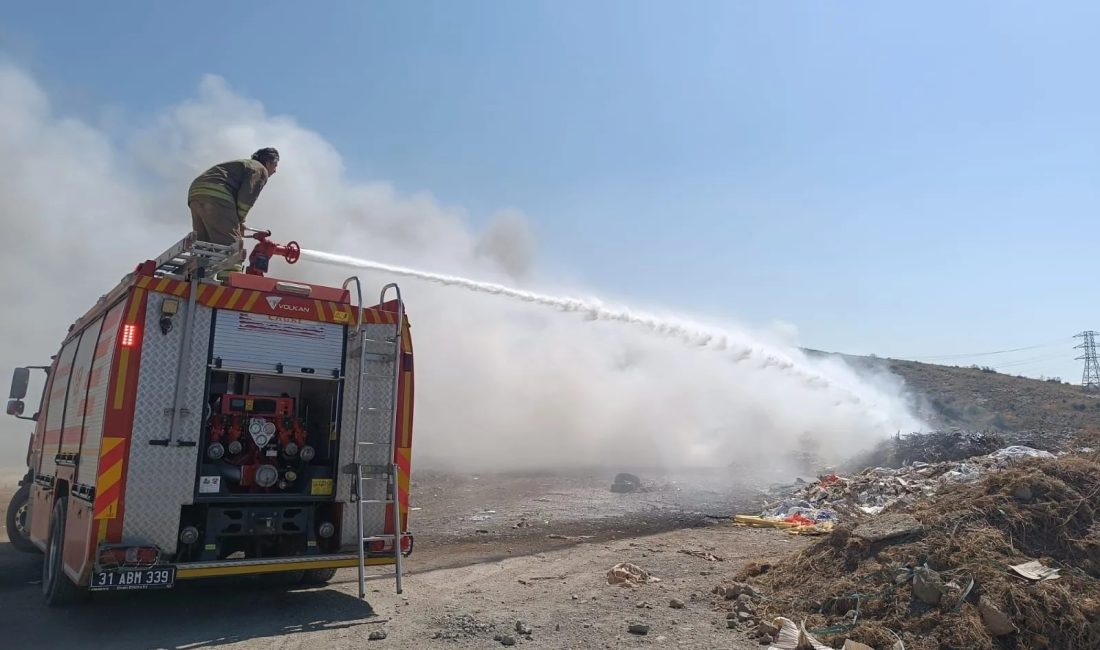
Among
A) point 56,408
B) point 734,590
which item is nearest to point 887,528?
point 734,590

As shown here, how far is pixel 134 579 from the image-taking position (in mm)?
5695

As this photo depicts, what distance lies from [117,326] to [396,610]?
11.5 feet

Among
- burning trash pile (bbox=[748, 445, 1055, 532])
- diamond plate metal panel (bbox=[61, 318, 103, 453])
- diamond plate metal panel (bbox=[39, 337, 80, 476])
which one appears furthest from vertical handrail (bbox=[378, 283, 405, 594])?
burning trash pile (bbox=[748, 445, 1055, 532])

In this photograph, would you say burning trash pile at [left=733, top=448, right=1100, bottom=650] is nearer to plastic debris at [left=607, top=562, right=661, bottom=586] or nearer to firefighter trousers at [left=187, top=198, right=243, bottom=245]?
plastic debris at [left=607, top=562, right=661, bottom=586]

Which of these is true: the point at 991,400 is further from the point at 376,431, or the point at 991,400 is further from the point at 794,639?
the point at 376,431

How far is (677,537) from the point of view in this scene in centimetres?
1055

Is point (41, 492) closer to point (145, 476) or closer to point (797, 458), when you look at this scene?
point (145, 476)

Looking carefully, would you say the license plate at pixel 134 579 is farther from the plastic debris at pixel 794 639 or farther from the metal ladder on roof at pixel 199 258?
the plastic debris at pixel 794 639

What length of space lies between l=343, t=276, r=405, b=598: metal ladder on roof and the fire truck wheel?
148cm

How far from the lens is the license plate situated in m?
5.58

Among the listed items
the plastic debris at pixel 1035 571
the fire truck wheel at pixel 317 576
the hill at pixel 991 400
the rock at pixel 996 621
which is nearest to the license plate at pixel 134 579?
the fire truck wheel at pixel 317 576

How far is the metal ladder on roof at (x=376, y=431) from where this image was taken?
693cm

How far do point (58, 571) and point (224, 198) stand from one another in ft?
12.9

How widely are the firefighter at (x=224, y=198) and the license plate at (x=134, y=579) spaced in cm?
351
